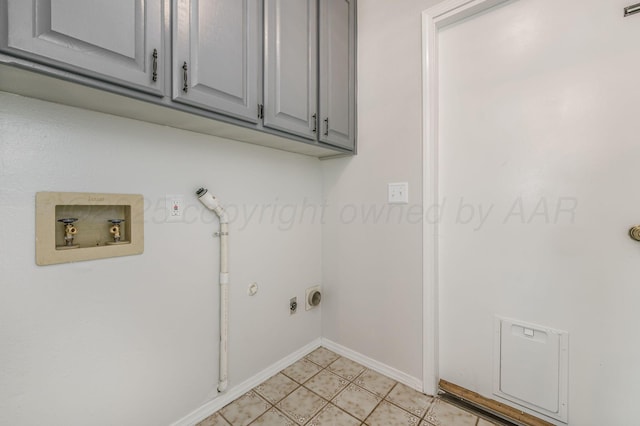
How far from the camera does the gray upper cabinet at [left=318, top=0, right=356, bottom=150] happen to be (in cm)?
154

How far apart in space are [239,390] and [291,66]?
1817 millimetres

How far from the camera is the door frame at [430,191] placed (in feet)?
4.83

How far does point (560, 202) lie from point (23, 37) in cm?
200

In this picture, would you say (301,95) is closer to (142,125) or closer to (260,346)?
(142,125)

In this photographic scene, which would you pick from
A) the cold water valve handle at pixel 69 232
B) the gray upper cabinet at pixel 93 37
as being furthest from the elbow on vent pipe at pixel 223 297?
the gray upper cabinet at pixel 93 37

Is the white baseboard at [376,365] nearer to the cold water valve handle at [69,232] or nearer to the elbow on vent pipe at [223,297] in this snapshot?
the elbow on vent pipe at [223,297]

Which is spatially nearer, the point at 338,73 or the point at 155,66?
the point at 155,66

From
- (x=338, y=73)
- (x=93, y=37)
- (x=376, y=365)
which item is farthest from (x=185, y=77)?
(x=376, y=365)

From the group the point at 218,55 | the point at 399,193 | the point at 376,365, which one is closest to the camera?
the point at 218,55

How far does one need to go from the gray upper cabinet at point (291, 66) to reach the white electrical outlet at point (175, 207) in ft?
1.82

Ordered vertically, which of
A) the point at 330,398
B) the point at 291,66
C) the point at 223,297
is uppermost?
the point at 291,66

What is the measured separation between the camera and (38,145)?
91 cm

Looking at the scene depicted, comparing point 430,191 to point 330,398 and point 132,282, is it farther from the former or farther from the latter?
point 132,282

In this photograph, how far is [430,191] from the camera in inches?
59.0
